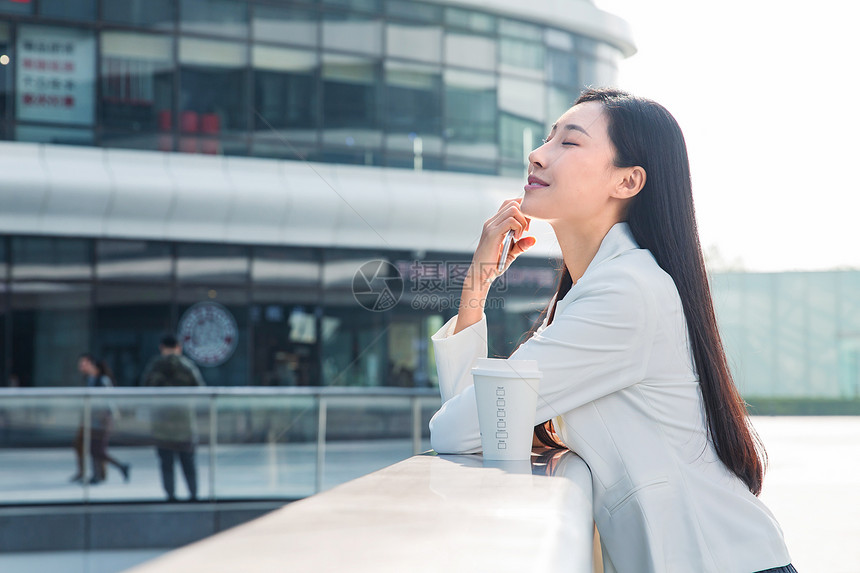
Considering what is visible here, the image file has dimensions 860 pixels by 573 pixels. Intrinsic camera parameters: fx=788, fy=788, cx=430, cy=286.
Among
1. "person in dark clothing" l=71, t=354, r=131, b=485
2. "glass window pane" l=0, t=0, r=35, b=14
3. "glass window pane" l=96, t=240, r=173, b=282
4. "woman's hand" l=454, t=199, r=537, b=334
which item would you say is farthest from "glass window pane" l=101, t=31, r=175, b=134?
"woman's hand" l=454, t=199, r=537, b=334

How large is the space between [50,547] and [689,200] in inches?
292

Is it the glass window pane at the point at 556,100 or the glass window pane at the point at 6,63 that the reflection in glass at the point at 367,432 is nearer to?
the glass window pane at the point at 6,63

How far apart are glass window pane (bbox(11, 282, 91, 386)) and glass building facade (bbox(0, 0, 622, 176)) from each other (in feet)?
9.38

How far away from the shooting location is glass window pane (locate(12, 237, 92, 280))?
559 inches

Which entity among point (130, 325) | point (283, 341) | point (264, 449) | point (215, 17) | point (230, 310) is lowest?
point (264, 449)

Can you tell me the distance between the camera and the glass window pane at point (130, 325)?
48.1 feet

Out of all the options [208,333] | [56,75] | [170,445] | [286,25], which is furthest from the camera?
[286,25]

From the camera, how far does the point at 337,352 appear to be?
52.9 ft

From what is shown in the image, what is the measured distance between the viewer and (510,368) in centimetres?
159

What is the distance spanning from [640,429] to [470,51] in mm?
16941

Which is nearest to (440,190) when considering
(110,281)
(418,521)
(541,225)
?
(541,225)

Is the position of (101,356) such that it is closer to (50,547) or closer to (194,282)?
(194,282)

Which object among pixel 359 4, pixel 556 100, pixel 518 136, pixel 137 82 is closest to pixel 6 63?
pixel 137 82

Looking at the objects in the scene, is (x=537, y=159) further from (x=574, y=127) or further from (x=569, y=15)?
(x=569, y=15)
